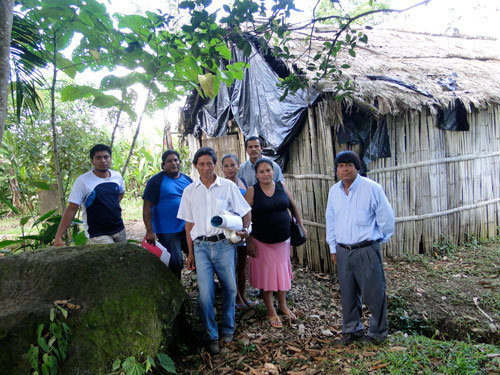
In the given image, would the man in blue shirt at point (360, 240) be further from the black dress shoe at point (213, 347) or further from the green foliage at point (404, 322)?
the black dress shoe at point (213, 347)

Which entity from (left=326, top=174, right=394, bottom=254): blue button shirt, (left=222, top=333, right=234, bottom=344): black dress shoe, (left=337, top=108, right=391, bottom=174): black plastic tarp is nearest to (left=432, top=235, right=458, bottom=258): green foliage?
(left=337, top=108, right=391, bottom=174): black plastic tarp

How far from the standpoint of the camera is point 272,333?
11.7 ft

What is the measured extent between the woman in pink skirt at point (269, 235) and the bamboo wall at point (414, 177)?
67.6 inches

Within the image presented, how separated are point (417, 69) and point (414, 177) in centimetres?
214

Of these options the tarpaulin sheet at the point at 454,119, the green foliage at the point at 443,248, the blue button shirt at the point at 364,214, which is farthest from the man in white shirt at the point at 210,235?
the tarpaulin sheet at the point at 454,119

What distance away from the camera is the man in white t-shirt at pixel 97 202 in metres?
3.53

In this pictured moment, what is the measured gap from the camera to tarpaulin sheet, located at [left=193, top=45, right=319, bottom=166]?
18.1 ft

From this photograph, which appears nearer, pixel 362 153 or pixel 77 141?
pixel 362 153

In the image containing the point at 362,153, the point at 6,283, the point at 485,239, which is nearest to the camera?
the point at 6,283

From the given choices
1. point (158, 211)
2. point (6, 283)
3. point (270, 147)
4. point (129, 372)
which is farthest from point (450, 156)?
point (6, 283)

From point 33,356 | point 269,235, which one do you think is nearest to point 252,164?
point 269,235

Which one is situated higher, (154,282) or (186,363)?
(154,282)

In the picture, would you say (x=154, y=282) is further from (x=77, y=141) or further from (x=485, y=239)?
(x=485, y=239)

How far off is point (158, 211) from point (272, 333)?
5.55 feet
